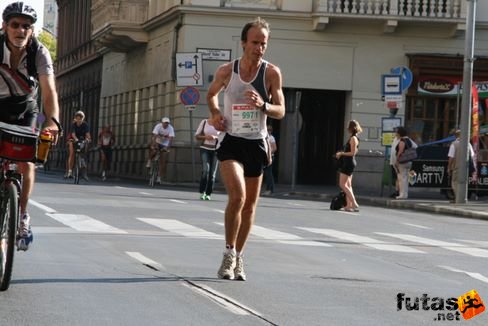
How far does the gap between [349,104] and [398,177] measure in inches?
447

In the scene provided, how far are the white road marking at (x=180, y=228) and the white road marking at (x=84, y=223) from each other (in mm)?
730

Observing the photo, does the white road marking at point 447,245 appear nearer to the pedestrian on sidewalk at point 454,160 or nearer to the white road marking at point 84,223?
the white road marking at point 84,223

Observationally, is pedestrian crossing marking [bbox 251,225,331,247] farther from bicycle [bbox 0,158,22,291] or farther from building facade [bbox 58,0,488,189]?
building facade [bbox 58,0,488,189]

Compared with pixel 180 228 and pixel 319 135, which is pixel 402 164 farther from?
pixel 180 228

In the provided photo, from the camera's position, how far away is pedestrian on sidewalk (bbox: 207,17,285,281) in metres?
10.9

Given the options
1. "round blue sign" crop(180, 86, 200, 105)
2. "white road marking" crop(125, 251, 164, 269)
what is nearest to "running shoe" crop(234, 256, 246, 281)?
"white road marking" crop(125, 251, 164, 269)

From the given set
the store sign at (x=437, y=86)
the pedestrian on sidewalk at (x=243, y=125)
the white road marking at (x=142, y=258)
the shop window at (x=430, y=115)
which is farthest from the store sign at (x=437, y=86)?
the pedestrian on sidewalk at (x=243, y=125)

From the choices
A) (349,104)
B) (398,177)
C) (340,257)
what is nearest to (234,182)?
(340,257)

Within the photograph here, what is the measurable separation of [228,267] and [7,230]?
2.25 meters

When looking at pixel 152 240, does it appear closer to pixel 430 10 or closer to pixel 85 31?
pixel 430 10

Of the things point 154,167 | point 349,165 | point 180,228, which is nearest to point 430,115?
point 154,167

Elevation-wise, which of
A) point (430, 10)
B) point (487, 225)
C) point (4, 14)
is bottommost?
point (487, 225)

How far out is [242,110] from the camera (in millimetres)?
10891

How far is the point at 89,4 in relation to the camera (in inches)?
2852
